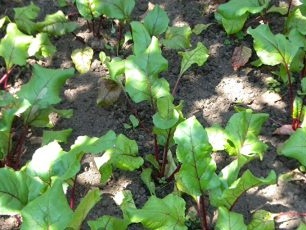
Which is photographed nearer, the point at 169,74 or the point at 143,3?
the point at 169,74

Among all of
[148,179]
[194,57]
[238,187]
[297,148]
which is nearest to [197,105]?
[194,57]

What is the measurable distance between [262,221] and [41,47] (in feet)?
5.98

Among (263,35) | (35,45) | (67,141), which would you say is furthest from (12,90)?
(263,35)

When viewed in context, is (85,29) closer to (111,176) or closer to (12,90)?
(12,90)

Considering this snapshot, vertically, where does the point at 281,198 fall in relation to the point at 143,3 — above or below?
→ below

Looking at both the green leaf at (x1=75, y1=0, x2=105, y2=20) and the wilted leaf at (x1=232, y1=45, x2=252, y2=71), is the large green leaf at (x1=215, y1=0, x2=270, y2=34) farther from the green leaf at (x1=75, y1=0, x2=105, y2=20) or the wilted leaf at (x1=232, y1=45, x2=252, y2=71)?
the green leaf at (x1=75, y1=0, x2=105, y2=20)

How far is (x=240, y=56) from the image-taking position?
11.4ft

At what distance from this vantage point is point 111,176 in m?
2.98

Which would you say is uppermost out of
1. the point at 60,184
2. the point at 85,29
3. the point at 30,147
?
the point at 60,184

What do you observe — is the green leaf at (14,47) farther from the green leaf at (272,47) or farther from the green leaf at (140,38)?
the green leaf at (272,47)

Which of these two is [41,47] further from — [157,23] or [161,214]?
[161,214]

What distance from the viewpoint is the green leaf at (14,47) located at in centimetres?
332

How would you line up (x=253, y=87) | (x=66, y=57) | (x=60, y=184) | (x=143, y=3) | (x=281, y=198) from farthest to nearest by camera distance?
1. (x=143, y=3)
2. (x=66, y=57)
3. (x=253, y=87)
4. (x=281, y=198)
5. (x=60, y=184)

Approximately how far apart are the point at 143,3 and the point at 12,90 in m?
1.18
